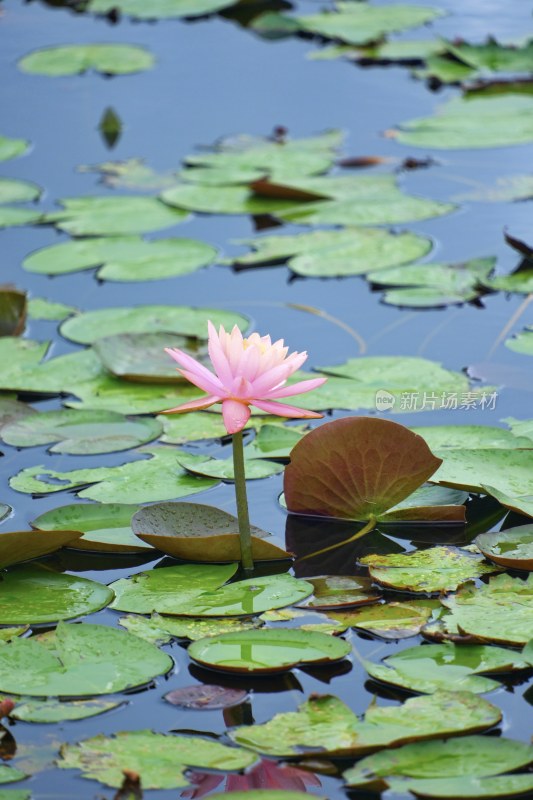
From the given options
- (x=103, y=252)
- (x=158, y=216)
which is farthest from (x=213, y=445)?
(x=158, y=216)

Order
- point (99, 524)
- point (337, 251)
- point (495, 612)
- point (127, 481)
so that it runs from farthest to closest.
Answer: point (337, 251) → point (127, 481) → point (99, 524) → point (495, 612)

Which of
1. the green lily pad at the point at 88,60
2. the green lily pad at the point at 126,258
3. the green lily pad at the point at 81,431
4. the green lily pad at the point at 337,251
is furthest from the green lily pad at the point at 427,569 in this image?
the green lily pad at the point at 88,60

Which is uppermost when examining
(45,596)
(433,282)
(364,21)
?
(364,21)

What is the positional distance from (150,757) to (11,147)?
3240 millimetres

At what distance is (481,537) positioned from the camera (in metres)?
1.77

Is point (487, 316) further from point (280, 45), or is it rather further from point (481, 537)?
point (280, 45)

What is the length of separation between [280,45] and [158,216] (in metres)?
2.01

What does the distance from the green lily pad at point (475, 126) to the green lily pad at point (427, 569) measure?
2435mm

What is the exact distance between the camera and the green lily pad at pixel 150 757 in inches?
52.4

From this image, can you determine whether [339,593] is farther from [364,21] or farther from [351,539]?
[364,21]

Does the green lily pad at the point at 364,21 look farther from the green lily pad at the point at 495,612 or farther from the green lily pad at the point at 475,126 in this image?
the green lily pad at the point at 495,612

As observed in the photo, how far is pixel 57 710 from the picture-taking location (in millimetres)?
1451

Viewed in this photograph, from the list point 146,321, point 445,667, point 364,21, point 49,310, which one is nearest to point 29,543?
point 445,667

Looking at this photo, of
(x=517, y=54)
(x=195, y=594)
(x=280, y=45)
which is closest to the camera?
(x=195, y=594)
